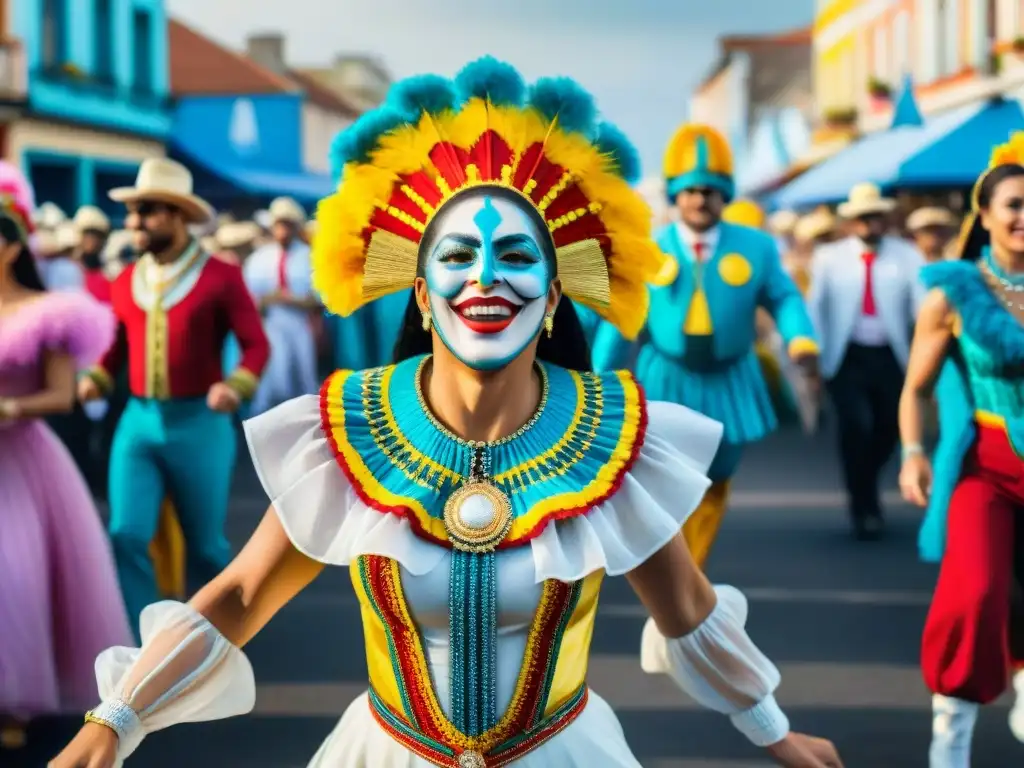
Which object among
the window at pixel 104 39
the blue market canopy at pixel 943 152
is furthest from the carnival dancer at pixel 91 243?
the window at pixel 104 39

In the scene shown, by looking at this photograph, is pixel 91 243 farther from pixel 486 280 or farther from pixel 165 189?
pixel 486 280

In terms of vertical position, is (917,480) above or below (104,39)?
below

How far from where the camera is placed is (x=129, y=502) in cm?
676

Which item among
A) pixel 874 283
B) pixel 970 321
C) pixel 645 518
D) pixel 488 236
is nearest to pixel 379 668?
pixel 645 518

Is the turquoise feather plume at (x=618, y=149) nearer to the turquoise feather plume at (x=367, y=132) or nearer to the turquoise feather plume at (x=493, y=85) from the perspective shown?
the turquoise feather plume at (x=493, y=85)

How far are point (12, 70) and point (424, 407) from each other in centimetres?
2253

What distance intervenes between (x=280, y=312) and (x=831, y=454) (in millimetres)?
4631

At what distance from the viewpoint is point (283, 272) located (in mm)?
14117

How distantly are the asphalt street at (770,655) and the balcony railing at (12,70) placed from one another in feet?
51.4

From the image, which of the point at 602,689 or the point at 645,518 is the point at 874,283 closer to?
the point at 602,689

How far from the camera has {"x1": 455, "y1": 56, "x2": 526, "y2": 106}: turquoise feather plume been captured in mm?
3295

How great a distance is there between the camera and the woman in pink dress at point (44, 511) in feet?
19.2

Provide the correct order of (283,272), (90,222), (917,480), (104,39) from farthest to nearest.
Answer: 1. (104,39)
2. (283,272)
3. (90,222)
4. (917,480)

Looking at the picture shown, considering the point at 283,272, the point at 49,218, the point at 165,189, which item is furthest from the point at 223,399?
the point at 49,218
